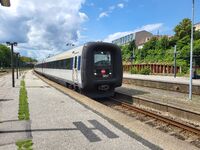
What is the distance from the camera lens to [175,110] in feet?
33.9

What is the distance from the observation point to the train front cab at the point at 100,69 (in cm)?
1370

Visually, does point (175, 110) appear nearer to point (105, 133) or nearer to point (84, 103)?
point (84, 103)

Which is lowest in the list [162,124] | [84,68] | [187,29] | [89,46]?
[162,124]

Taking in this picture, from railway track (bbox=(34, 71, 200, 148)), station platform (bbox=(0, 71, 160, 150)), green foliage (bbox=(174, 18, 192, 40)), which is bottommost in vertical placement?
railway track (bbox=(34, 71, 200, 148))

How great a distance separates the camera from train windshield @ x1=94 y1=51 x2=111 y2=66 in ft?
46.3

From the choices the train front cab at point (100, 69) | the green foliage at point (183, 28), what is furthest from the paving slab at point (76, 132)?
the green foliage at point (183, 28)

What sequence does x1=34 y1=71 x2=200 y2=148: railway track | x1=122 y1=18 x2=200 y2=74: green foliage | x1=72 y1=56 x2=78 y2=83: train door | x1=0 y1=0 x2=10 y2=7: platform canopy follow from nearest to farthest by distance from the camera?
x1=0 y1=0 x2=10 y2=7: platform canopy → x1=34 y1=71 x2=200 y2=148: railway track → x1=72 y1=56 x2=78 y2=83: train door → x1=122 y1=18 x2=200 y2=74: green foliage

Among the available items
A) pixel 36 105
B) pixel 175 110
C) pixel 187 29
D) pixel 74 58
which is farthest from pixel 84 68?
pixel 187 29

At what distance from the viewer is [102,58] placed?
47.1 ft

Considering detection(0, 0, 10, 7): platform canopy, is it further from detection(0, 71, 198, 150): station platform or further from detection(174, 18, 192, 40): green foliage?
detection(174, 18, 192, 40): green foliage

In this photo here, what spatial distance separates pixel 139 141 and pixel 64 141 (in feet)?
5.64

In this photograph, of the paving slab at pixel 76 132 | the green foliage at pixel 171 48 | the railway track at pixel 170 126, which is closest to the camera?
the paving slab at pixel 76 132

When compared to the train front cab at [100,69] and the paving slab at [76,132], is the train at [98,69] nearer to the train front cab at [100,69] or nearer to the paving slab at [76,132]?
the train front cab at [100,69]

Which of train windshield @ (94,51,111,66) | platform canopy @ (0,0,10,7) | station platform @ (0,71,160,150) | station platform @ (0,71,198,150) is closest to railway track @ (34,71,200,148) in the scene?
station platform @ (0,71,198,150)
